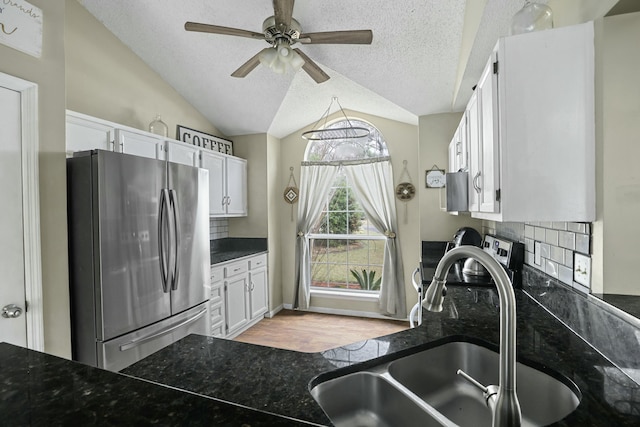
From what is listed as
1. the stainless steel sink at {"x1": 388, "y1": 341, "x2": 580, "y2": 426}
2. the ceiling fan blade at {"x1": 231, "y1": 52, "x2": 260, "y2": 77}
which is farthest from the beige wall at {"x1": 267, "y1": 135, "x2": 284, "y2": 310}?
the stainless steel sink at {"x1": 388, "y1": 341, "x2": 580, "y2": 426}

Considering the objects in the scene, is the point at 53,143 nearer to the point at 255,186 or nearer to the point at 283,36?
the point at 283,36

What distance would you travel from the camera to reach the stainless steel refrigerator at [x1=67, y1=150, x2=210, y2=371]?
1772 millimetres

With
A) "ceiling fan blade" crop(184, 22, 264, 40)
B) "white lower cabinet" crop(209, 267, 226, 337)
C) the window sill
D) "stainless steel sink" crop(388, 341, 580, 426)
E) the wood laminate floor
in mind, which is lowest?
the wood laminate floor

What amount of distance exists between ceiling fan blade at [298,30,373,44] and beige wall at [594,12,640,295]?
46.7 inches

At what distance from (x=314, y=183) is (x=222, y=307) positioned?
→ 6.41 ft

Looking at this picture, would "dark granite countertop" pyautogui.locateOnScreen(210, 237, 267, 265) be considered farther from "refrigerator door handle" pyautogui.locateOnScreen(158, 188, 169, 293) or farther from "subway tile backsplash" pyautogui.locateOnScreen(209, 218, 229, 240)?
"refrigerator door handle" pyautogui.locateOnScreen(158, 188, 169, 293)

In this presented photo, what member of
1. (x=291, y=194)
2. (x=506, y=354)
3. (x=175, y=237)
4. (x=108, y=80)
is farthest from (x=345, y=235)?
(x=506, y=354)

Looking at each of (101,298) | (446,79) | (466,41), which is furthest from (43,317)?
(446,79)

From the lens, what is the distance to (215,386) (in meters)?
0.84

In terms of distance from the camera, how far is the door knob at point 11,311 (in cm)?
145

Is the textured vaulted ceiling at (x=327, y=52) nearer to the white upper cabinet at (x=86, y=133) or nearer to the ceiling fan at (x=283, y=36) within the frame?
the ceiling fan at (x=283, y=36)

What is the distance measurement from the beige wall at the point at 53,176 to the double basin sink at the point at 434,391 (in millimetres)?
1607

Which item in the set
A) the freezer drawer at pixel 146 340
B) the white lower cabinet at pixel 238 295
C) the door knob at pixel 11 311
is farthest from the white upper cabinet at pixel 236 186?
the door knob at pixel 11 311

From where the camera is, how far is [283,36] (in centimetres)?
203
